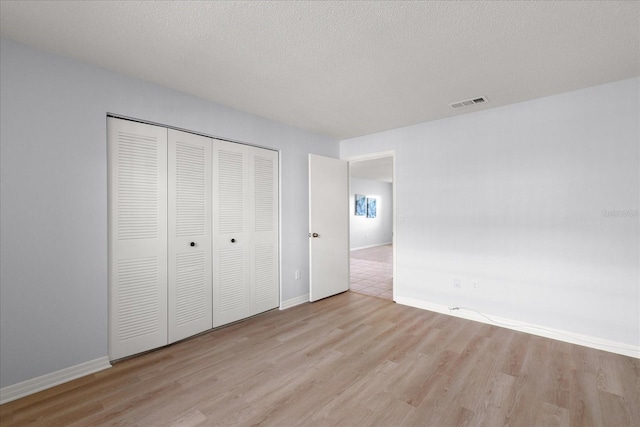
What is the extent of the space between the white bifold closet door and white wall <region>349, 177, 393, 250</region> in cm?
582

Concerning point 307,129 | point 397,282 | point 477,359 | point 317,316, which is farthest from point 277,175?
point 477,359

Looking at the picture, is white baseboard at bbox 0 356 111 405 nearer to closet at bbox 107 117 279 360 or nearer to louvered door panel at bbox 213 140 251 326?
closet at bbox 107 117 279 360

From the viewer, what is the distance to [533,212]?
9.78 feet

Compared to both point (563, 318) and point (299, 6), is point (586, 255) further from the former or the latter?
point (299, 6)

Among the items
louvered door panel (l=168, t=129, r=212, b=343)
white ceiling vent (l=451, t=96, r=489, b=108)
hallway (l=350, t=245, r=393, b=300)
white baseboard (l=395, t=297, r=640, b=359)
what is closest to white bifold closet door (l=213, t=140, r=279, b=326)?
louvered door panel (l=168, t=129, r=212, b=343)

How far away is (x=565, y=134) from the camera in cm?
282

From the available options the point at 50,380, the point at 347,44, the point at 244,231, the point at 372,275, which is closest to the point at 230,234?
the point at 244,231

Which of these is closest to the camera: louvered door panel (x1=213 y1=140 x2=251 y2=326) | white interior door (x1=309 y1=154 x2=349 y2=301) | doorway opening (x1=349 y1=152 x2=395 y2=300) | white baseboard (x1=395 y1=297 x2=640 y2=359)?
white baseboard (x1=395 y1=297 x2=640 y2=359)

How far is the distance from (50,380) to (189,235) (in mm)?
1441

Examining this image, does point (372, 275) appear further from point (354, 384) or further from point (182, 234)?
point (182, 234)

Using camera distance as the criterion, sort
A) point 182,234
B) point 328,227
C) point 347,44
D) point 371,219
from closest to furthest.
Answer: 1. point 347,44
2. point 182,234
3. point 328,227
4. point 371,219

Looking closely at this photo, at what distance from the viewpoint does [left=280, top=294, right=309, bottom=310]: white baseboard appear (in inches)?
148

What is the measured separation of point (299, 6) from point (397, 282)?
3426mm

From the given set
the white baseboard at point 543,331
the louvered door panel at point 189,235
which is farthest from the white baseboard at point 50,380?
the white baseboard at point 543,331
